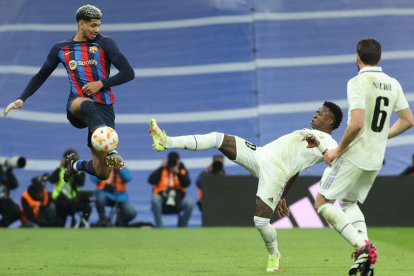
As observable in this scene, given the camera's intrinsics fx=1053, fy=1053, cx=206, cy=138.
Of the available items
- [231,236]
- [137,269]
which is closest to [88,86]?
[137,269]

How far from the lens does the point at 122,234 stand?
51.8 feet

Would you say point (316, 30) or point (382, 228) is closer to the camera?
point (382, 228)

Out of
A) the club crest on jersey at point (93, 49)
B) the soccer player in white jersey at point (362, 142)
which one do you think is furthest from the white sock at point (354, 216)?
the club crest on jersey at point (93, 49)

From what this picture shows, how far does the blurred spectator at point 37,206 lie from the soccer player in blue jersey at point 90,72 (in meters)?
7.58

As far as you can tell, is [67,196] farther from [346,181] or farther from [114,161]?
[346,181]

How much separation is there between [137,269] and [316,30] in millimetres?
11477

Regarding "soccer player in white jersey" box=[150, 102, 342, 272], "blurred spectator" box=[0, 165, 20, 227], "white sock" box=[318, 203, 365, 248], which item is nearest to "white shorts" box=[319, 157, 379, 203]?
"white sock" box=[318, 203, 365, 248]

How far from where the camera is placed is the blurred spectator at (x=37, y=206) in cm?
1819

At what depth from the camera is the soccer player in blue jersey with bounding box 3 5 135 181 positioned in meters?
10.4

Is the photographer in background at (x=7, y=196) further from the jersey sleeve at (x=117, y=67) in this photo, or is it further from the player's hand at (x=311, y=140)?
the player's hand at (x=311, y=140)

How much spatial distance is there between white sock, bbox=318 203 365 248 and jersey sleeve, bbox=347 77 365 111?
0.86 meters

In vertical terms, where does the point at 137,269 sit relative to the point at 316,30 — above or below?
below

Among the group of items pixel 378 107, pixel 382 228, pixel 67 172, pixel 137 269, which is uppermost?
pixel 378 107

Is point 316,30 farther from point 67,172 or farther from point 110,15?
point 67,172
